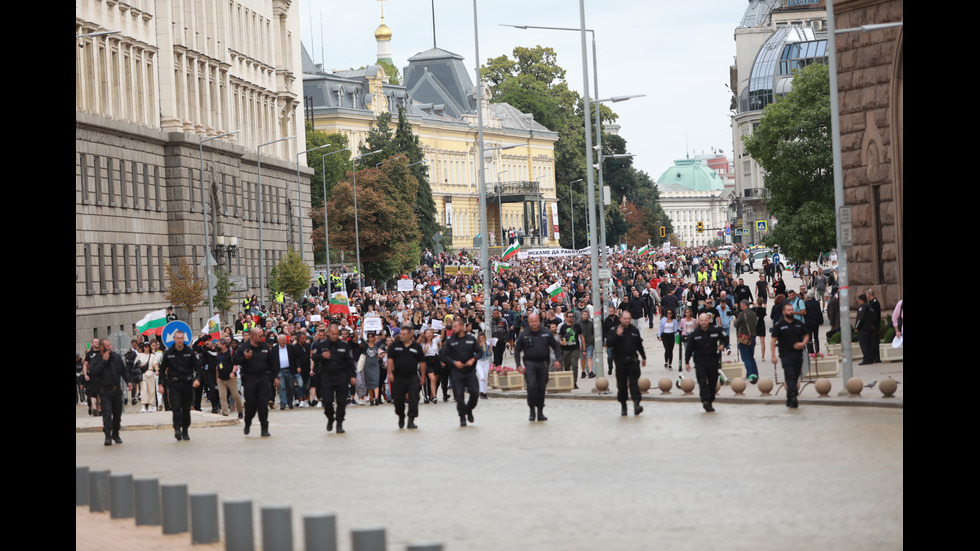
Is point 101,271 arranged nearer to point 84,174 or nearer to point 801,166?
point 84,174

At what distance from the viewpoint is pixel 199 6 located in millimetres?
69875

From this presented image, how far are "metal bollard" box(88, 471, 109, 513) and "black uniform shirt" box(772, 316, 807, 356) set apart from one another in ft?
38.3

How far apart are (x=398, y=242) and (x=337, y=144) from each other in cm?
2709

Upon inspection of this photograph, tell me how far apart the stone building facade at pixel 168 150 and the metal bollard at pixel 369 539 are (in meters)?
42.8

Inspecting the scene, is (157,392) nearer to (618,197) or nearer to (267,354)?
(267,354)

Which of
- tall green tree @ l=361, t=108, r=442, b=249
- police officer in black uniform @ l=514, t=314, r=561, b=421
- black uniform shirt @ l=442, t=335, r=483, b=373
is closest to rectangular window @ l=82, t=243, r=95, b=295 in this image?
black uniform shirt @ l=442, t=335, r=483, b=373

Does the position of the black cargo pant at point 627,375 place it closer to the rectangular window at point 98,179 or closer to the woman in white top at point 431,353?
the woman in white top at point 431,353

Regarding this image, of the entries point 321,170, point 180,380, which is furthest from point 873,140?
point 321,170

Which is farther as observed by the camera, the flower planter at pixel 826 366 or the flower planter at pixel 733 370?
the flower planter at pixel 733 370

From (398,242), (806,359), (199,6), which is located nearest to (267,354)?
(806,359)

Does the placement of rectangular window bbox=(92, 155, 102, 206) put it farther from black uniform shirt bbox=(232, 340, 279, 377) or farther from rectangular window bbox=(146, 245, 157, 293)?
black uniform shirt bbox=(232, 340, 279, 377)

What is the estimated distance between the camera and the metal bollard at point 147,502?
45.5ft

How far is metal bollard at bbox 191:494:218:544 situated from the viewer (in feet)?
42.0

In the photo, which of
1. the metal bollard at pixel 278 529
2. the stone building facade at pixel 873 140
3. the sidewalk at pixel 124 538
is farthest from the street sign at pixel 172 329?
the metal bollard at pixel 278 529
